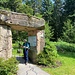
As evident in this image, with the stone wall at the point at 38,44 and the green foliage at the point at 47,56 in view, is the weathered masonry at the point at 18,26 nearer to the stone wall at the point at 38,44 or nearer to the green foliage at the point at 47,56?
the stone wall at the point at 38,44

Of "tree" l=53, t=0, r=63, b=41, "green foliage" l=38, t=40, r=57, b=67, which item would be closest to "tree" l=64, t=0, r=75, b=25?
"tree" l=53, t=0, r=63, b=41

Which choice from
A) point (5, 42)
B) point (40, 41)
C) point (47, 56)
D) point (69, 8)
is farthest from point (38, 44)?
point (69, 8)

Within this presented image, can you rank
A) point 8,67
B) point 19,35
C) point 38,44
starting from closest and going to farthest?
1. point 8,67
2. point 38,44
3. point 19,35

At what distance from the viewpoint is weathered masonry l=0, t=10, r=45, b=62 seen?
10.4 metres

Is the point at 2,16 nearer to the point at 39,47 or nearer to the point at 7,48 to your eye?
the point at 7,48

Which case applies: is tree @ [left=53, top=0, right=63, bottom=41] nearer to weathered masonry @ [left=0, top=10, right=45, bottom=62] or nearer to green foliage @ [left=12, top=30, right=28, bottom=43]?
green foliage @ [left=12, top=30, right=28, bottom=43]

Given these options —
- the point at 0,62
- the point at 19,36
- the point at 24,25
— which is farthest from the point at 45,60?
the point at 19,36

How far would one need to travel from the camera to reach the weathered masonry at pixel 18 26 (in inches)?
410

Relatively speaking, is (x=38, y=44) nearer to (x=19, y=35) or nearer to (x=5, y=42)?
(x=5, y=42)

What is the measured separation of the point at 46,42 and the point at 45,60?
1540 millimetres

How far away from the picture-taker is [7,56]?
1050cm

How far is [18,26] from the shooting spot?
12.2 m

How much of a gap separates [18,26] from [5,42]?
6.63 ft

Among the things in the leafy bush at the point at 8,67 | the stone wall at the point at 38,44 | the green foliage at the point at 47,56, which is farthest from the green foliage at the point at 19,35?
the leafy bush at the point at 8,67
